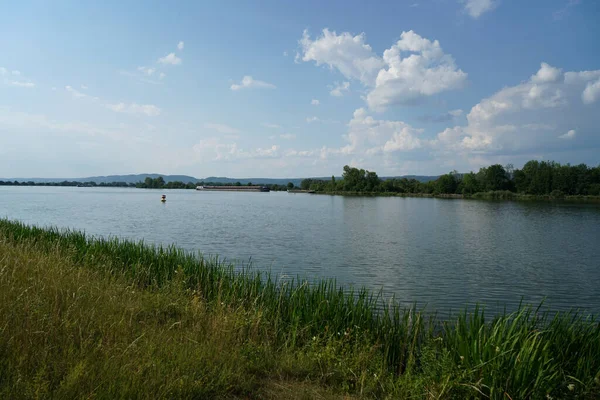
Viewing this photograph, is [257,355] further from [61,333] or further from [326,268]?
[326,268]

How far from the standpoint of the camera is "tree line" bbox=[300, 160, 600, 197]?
11994 centimetres

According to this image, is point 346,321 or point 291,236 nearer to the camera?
point 346,321

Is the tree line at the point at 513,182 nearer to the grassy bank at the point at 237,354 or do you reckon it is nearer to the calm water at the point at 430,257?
the calm water at the point at 430,257

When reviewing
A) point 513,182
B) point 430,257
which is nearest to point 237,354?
point 430,257

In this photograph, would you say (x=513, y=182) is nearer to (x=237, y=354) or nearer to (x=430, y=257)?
(x=430, y=257)

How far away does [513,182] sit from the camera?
138m

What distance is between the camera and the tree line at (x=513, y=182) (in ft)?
393

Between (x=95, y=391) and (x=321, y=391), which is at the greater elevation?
(x=95, y=391)

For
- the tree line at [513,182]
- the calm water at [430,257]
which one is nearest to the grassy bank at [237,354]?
the calm water at [430,257]

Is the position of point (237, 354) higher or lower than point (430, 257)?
higher

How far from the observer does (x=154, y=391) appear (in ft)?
14.5

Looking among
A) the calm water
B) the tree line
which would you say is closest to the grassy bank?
the calm water

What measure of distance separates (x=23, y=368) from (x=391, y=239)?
27.4 metres

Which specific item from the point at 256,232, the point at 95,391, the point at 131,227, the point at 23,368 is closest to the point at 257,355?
the point at 95,391
